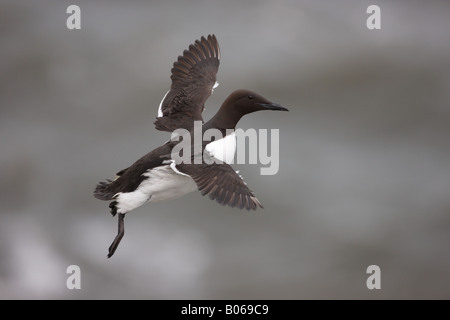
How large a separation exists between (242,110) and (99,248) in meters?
5.79

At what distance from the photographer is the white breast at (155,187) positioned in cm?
536

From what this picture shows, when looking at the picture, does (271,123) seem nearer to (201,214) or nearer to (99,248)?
(201,214)

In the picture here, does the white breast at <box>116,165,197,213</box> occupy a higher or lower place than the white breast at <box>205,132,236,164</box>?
lower

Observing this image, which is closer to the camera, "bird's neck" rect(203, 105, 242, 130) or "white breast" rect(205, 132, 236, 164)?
"white breast" rect(205, 132, 236, 164)

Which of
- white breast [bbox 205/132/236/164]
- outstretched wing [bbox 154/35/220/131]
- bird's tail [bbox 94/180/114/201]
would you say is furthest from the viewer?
outstretched wing [bbox 154/35/220/131]

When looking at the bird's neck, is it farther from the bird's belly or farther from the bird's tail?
the bird's tail

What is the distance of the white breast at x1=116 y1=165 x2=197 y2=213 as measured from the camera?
5.36 metres

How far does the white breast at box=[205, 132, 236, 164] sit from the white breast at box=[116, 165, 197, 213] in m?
0.25

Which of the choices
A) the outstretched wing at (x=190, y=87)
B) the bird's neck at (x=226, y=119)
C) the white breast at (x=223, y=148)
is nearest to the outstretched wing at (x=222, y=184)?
the white breast at (x=223, y=148)

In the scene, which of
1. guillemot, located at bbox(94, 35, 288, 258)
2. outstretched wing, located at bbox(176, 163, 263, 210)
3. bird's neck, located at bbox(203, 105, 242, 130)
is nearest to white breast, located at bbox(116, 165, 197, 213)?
guillemot, located at bbox(94, 35, 288, 258)

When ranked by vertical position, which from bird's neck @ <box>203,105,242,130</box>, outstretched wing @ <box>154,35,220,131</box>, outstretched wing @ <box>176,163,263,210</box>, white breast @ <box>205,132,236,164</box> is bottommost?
outstretched wing @ <box>176,163,263,210</box>

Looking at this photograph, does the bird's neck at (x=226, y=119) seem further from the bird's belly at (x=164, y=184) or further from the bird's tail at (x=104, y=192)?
the bird's tail at (x=104, y=192)

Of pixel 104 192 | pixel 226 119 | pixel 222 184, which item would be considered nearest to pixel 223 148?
pixel 226 119

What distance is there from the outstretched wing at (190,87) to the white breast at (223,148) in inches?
16.6
